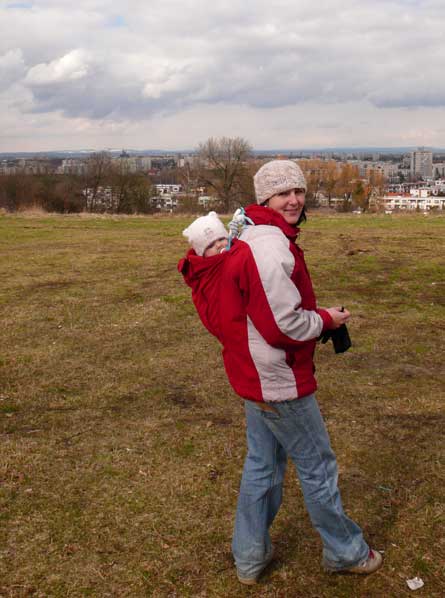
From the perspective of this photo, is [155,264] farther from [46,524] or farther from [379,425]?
[46,524]

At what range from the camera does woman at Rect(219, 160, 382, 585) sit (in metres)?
2.68

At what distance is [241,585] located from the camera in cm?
329

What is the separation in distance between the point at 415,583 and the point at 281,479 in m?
0.88

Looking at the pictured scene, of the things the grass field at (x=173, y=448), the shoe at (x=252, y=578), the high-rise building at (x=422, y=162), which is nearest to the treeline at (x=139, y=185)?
the grass field at (x=173, y=448)

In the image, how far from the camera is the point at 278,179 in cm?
287

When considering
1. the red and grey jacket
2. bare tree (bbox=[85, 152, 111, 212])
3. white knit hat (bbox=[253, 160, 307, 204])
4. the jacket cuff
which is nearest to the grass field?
the red and grey jacket

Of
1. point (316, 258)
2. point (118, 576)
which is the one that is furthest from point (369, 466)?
point (316, 258)

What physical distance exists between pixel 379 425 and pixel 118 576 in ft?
8.38

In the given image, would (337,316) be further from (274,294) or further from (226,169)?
(226,169)

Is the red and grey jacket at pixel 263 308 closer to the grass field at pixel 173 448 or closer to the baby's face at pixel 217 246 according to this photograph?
the baby's face at pixel 217 246

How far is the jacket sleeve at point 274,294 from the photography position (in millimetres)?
2648

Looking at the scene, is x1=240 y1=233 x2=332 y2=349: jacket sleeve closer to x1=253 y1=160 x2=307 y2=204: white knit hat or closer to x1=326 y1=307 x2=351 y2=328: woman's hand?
x1=326 y1=307 x2=351 y2=328: woman's hand

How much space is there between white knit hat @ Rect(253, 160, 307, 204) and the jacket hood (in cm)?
8

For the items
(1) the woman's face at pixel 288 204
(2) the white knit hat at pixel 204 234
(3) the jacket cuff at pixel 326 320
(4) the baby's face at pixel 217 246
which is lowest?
(3) the jacket cuff at pixel 326 320
